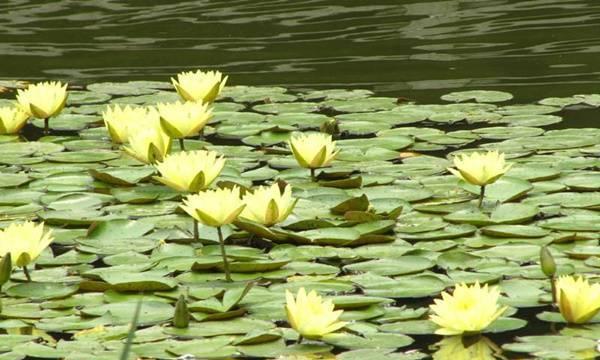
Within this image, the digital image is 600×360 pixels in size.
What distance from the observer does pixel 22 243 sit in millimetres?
2889

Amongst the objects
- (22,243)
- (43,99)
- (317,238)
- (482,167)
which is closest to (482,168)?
(482,167)

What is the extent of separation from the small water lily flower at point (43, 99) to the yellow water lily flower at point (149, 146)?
57cm

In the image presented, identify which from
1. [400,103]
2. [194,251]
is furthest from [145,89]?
[194,251]

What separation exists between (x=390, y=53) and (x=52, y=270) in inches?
123

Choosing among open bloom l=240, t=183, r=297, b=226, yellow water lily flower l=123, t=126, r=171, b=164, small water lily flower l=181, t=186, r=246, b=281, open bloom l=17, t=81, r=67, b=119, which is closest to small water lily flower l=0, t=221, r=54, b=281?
small water lily flower l=181, t=186, r=246, b=281

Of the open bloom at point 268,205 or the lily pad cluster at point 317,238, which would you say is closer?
the lily pad cluster at point 317,238

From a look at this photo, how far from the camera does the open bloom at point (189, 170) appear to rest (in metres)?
3.23

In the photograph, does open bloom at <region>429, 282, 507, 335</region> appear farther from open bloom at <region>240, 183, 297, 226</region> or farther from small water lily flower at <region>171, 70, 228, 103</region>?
small water lily flower at <region>171, 70, 228, 103</region>

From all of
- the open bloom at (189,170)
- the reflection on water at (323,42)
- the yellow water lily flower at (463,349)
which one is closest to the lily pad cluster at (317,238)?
the yellow water lily flower at (463,349)

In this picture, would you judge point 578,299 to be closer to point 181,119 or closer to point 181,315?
point 181,315

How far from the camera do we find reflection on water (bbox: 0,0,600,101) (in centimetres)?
545

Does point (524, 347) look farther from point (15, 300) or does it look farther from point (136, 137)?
point (136, 137)

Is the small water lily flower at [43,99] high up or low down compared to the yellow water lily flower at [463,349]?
up

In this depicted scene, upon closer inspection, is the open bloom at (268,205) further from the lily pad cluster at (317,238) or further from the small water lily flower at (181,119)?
the small water lily flower at (181,119)
